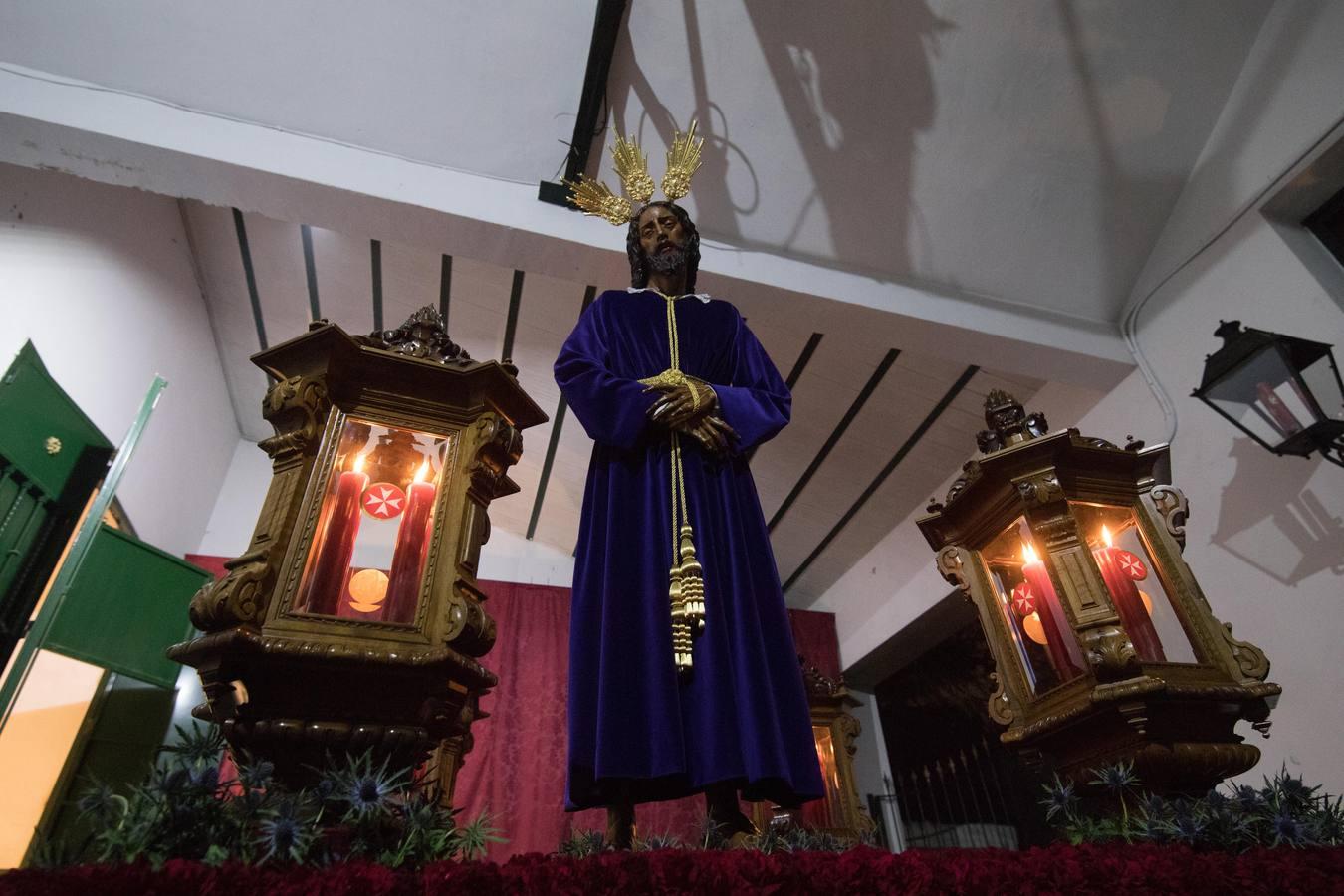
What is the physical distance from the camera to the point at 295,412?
69.7 inches

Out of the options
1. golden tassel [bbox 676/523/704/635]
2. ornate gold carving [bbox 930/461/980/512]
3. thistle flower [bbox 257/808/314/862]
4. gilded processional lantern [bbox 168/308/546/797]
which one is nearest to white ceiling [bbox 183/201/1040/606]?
ornate gold carving [bbox 930/461/980/512]

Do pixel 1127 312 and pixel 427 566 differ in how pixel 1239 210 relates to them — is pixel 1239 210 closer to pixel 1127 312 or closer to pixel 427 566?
pixel 1127 312

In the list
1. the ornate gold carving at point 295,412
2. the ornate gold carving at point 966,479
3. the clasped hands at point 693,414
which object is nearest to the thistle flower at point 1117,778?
the ornate gold carving at point 966,479

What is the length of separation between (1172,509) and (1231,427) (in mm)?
1239

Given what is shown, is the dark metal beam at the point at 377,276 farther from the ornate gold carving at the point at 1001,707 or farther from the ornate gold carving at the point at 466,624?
the ornate gold carving at the point at 1001,707

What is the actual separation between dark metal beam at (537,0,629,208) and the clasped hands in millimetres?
2098

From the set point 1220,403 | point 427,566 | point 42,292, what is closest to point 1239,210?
point 1220,403

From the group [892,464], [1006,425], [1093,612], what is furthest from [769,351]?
[1093,612]

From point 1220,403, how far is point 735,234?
7.17ft

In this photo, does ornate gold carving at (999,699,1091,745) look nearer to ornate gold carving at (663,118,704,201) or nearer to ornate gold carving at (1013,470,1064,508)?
ornate gold carving at (1013,470,1064,508)

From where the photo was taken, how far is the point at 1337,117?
9.59 feet

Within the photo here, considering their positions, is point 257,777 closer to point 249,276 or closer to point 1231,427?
point 1231,427

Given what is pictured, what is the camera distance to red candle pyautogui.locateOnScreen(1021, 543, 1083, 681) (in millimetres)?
Result: 2164

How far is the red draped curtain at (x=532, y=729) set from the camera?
551 centimetres
